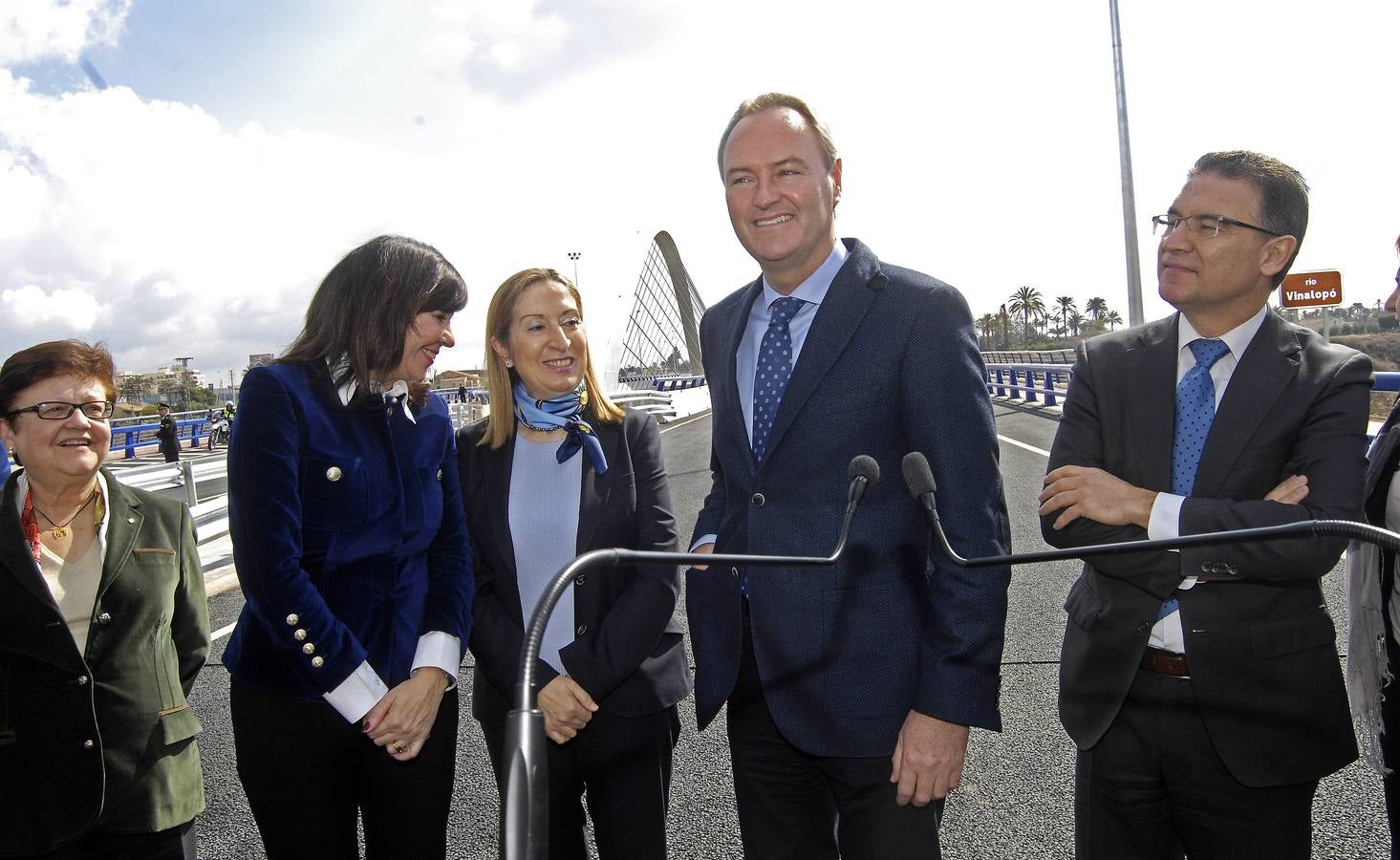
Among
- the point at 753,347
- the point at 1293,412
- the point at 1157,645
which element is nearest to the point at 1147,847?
the point at 1157,645

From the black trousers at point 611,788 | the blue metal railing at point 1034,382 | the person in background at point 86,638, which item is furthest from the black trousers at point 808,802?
the blue metal railing at point 1034,382

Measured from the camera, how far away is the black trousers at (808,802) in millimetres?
1777

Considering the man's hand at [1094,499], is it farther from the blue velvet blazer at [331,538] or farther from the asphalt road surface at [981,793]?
the blue velvet blazer at [331,538]

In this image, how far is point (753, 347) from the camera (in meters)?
2.17

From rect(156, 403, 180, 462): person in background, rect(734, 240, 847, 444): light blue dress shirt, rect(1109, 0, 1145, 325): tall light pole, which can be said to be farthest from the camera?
rect(156, 403, 180, 462): person in background

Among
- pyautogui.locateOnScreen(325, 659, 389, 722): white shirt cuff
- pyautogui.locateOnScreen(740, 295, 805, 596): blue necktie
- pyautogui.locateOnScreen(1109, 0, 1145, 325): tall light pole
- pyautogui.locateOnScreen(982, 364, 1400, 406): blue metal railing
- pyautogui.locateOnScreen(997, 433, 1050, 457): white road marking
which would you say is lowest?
pyautogui.locateOnScreen(997, 433, 1050, 457): white road marking

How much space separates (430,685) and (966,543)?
1.27 metres

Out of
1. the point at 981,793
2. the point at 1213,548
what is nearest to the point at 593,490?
the point at 1213,548

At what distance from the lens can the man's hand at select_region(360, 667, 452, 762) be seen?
6.47ft

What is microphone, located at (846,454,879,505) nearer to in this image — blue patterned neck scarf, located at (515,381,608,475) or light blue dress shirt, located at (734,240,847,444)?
light blue dress shirt, located at (734,240,847,444)

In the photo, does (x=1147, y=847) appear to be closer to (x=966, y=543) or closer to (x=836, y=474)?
(x=966, y=543)

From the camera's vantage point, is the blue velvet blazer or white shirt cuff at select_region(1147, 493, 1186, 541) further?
the blue velvet blazer

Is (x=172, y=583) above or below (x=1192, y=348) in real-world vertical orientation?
below

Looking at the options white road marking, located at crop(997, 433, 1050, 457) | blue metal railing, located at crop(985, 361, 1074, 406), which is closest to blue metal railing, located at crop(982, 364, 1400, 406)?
blue metal railing, located at crop(985, 361, 1074, 406)
